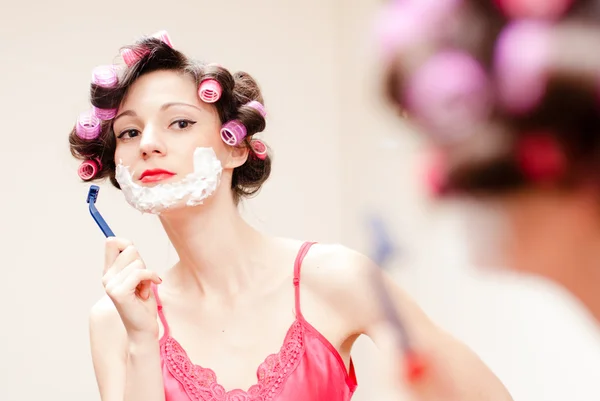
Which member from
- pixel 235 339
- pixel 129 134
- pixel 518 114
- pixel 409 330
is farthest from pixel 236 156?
pixel 518 114

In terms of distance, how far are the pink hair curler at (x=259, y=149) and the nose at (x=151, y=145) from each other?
0.18 meters

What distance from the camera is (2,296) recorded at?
6.55ft

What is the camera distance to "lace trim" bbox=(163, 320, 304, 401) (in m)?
1.06

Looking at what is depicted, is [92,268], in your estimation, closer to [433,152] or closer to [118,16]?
[118,16]

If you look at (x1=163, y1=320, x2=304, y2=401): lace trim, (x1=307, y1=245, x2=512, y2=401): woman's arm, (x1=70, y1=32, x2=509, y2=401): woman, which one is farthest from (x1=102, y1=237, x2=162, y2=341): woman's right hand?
(x1=307, y1=245, x2=512, y2=401): woman's arm

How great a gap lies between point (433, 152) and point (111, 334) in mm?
994

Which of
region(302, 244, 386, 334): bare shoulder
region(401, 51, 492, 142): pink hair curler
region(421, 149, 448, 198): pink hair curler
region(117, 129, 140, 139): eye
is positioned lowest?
region(302, 244, 386, 334): bare shoulder

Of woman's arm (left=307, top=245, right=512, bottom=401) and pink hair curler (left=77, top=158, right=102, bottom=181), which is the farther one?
pink hair curler (left=77, top=158, right=102, bottom=181)

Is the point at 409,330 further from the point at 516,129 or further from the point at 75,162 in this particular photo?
the point at 75,162

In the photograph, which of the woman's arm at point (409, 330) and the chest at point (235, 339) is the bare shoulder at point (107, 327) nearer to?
the chest at point (235, 339)

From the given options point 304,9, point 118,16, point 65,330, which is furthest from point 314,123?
point 65,330

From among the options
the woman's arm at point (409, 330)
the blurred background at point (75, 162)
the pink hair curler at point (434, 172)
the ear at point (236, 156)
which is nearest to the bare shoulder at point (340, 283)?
the woman's arm at point (409, 330)

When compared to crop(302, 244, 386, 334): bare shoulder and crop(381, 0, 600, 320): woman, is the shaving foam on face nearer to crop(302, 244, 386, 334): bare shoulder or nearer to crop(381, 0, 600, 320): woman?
crop(302, 244, 386, 334): bare shoulder

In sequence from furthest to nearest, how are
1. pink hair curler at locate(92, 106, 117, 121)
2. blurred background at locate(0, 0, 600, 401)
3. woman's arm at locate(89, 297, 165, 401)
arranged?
blurred background at locate(0, 0, 600, 401), pink hair curler at locate(92, 106, 117, 121), woman's arm at locate(89, 297, 165, 401)
